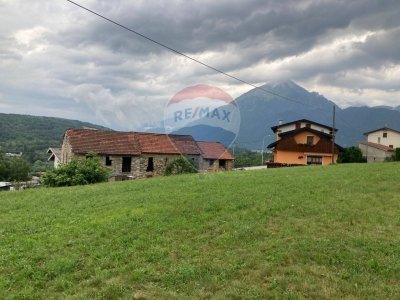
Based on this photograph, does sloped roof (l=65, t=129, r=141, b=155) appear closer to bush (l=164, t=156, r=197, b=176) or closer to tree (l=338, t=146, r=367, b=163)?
bush (l=164, t=156, r=197, b=176)

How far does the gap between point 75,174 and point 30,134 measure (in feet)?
317

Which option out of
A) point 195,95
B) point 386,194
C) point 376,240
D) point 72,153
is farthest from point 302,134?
point 376,240

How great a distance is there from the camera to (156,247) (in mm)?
8227

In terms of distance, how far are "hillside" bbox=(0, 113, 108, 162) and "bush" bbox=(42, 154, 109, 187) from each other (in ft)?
227

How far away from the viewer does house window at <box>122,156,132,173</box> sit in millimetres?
A: 41781

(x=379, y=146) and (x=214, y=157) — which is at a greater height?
(x=379, y=146)

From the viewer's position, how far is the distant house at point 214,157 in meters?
43.8

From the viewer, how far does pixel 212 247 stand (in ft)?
26.7

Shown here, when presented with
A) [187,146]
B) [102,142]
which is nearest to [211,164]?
[187,146]

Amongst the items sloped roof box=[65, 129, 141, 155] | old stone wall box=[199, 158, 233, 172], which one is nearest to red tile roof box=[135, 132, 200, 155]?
sloped roof box=[65, 129, 141, 155]

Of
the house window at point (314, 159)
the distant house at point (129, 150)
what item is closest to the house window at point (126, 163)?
the distant house at point (129, 150)

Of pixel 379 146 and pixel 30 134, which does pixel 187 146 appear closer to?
pixel 379 146

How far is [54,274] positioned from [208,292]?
9.69 ft

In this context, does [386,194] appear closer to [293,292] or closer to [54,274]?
[293,292]
